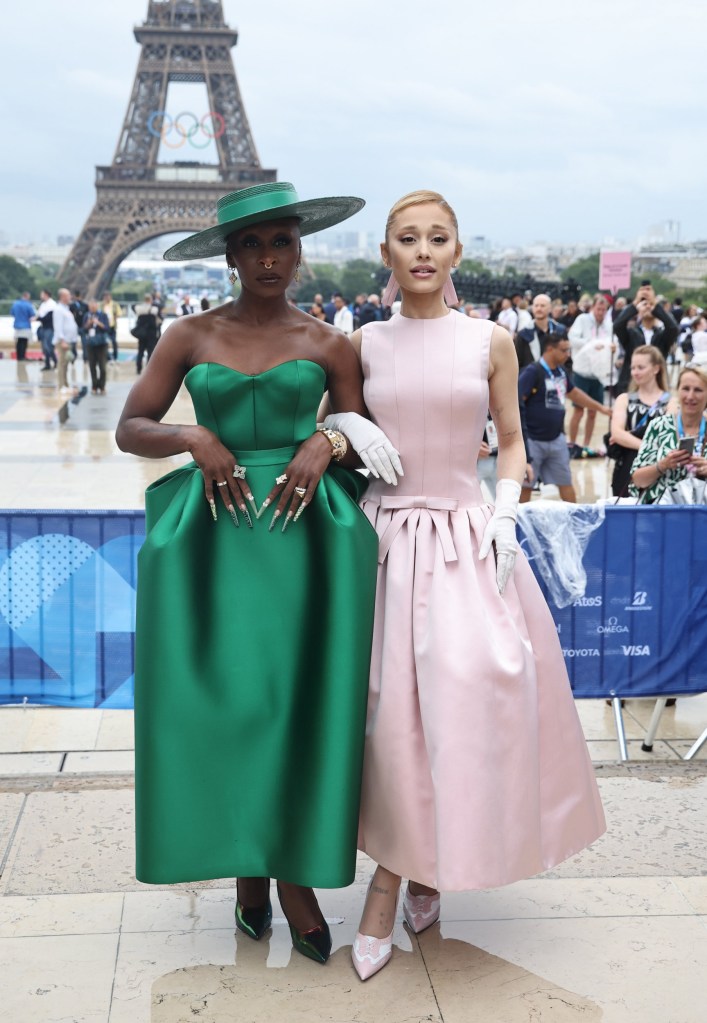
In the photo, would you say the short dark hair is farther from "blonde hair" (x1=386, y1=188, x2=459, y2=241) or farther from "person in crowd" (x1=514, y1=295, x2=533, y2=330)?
"person in crowd" (x1=514, y1=295, x2=533, y2=330)

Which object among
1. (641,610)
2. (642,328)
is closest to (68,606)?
(641,610)

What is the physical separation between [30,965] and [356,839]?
88cm

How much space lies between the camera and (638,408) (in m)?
Result: 6.86

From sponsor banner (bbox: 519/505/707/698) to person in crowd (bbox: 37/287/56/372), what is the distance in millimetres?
16885

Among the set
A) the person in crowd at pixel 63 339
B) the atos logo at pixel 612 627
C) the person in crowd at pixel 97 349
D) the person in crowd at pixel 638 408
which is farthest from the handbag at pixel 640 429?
the person in crowd at pixel 97 349

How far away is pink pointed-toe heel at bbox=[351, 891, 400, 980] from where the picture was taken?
2977 mm

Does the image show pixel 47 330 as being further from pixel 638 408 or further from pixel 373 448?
pixel 373 448

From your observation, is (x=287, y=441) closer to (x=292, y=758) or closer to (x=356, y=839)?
(x=292, y=758)

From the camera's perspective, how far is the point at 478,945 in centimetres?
316

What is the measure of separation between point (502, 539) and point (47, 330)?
2015cm

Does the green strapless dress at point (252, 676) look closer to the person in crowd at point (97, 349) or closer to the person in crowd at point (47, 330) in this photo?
the person in crowd at point (97, 349)

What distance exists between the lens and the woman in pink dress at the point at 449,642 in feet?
9.27

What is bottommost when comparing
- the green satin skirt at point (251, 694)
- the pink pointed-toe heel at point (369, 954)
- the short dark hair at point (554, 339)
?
the pink pointed-toe heel at point (369, 954)

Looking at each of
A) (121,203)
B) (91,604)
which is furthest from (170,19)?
(91,604)
